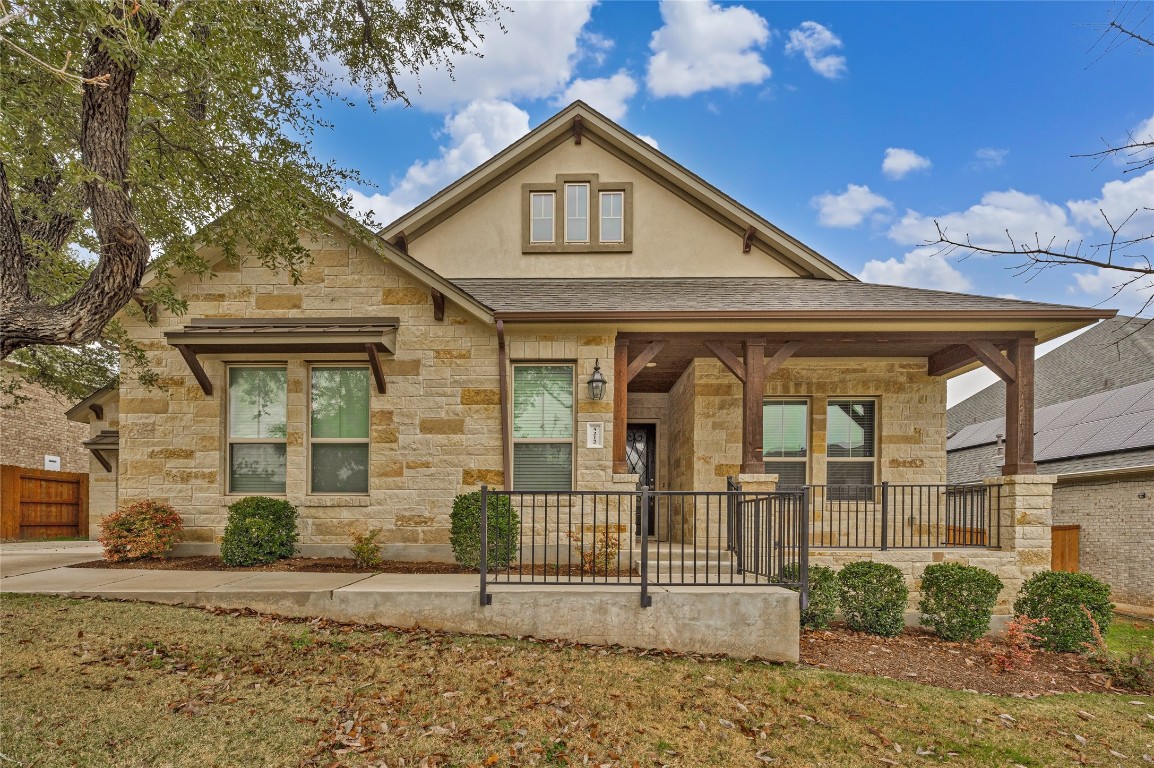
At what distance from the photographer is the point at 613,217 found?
9.95 metres

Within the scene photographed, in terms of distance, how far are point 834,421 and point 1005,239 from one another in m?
6.43

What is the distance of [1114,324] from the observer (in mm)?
18859

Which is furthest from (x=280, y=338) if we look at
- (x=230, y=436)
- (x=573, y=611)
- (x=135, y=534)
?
(x=573, y=611)

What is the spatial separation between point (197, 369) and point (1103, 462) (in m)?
16.3

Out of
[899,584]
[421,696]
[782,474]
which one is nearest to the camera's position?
[421,696]

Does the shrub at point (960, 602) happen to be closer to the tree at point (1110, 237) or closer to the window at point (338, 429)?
the tree at point (1110, 237)

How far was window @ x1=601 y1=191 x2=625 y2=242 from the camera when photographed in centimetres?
991

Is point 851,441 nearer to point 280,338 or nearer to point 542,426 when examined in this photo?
point 542,426

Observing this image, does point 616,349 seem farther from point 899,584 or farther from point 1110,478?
point 1110,478

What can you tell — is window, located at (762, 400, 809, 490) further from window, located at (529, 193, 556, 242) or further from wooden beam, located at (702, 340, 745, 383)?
window, located at (529, 193, 556, 242)

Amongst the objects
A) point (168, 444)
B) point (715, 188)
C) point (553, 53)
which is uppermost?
point (553, 53)

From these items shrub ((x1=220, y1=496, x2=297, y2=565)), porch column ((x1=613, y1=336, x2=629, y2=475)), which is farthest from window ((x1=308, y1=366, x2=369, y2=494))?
porch column ((x1=613, y1=336, x2=629, y2=475))

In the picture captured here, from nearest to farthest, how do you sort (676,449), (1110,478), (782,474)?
(782,474)
(676,449)
(1110,478)

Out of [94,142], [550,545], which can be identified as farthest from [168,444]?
[550,545]
